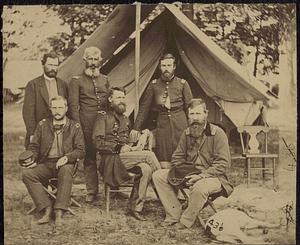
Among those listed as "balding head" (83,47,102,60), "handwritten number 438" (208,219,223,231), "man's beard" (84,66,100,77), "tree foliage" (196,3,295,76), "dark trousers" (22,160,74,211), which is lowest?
"handwritten number 438" (208,219,223,231)

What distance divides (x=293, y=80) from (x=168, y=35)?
0.55m

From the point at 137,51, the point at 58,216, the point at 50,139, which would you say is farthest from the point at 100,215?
the point at 137,51

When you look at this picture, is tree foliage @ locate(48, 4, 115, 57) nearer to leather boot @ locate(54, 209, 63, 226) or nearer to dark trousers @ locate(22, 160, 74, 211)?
dark trousers @ locate(22, 160, 74, 211)

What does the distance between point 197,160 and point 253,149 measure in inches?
9.3

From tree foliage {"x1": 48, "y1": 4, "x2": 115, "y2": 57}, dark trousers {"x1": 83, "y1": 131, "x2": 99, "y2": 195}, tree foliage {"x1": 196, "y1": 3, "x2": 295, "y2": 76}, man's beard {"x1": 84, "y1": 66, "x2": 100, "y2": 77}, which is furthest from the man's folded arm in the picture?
tree foliage {"x1": 48, "y1": 4, "x2": 115, "y2": 57}

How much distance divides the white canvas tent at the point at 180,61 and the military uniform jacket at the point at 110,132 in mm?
66

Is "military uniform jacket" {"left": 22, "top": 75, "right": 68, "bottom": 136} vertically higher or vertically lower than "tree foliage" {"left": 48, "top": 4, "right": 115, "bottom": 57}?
lower

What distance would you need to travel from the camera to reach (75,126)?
2729mm

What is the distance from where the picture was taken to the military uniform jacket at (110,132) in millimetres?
2727

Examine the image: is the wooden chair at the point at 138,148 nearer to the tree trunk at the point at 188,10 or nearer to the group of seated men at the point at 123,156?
the group of seated men at the point at 123,156

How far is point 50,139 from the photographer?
107 inches

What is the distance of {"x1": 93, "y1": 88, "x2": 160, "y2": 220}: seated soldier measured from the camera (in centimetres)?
272

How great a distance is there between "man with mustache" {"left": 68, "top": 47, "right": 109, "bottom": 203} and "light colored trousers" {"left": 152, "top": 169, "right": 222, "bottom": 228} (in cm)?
26

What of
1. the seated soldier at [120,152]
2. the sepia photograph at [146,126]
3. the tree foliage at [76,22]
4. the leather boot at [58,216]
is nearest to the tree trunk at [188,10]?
the sepia photograph at [146,126]
